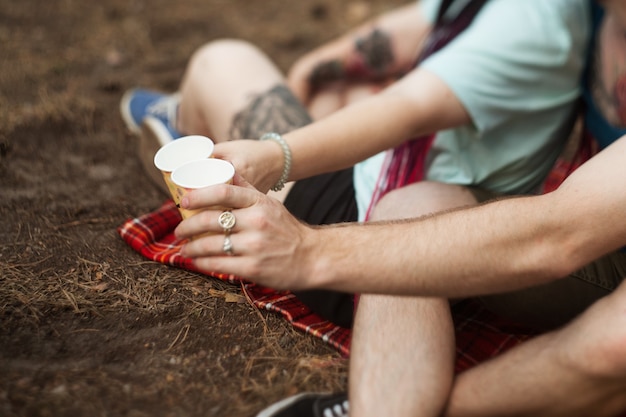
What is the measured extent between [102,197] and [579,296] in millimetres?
1455

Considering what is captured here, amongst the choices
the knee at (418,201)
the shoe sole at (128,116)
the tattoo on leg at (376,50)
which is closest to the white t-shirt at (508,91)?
the knee at (418,201)

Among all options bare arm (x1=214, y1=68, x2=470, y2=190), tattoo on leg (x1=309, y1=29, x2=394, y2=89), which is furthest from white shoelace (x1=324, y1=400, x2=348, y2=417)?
tattoo on leg (x1=309, y1=29, x2=394, y2=89)

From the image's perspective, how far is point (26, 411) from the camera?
1.19m

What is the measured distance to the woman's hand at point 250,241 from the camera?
3.51ft

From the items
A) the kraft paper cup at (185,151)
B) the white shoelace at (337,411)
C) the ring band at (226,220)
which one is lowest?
the white shoelace at (337,411)

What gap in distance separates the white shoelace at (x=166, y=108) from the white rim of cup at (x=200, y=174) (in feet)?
3.77

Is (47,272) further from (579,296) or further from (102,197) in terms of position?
(579,296)

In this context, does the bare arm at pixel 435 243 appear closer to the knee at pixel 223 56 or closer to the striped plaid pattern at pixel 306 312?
the striped plaid pattern at pixel 306 312

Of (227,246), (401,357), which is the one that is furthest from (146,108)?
(401,357)

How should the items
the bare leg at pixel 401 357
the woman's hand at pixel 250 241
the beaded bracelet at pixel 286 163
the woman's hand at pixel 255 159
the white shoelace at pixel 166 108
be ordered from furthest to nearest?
the white shoelace at pixel 166 108 → the beaded bracelet at pixel 286 163 → the woman's hand at pixel 255 159 → the bare leg at pixel 401 357 → the woman's hand at pixel 250 241

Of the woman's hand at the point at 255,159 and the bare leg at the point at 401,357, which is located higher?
the woman's hand at the point at 255,159

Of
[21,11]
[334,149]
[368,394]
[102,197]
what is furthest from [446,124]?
[21,11]

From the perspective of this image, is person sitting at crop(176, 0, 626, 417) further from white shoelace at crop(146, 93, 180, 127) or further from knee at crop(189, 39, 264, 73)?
white shoelace at crop(146, 93, 180, 127)

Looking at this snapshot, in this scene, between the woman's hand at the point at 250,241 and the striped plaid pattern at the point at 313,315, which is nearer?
the woman's hand at the point at 250,241
